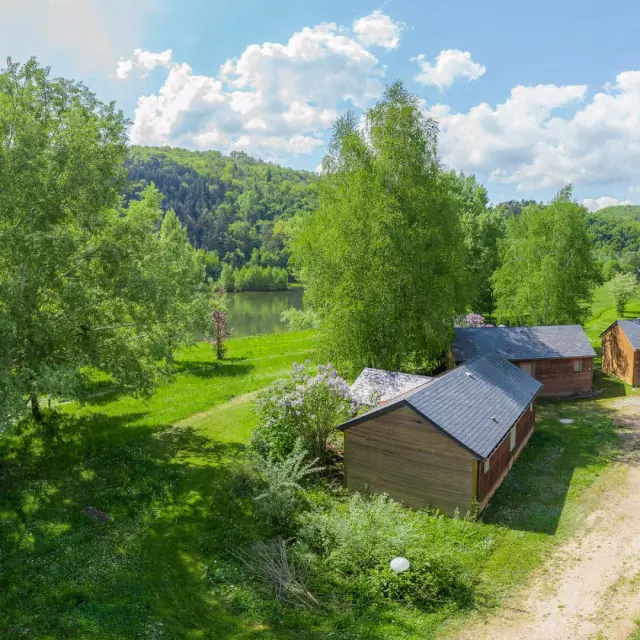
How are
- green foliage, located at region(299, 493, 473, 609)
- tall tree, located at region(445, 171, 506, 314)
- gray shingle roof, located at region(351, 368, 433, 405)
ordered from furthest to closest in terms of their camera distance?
tall tree, located at region(445, 171, 506, 314)
gray shingle roof, located at region(351, 368, 433, 405)
green foliage, located at region(299, 493, 473, 609)

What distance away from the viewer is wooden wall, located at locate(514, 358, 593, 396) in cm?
2995

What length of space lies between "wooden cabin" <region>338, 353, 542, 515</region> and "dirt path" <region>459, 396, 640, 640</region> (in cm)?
303

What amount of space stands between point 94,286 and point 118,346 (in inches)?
98.2

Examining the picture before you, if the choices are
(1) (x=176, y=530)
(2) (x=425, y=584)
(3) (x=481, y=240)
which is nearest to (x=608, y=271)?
(3) (x=481, y=240)

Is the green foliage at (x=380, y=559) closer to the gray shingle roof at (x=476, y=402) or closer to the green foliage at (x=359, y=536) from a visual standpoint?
the green foliage at (x=359, y=536)

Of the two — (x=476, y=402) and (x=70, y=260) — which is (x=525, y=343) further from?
(x=70, y=260)

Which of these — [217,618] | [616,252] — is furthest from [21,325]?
[616,252]

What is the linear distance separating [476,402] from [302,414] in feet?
20.8

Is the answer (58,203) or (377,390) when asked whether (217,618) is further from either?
(58,203)

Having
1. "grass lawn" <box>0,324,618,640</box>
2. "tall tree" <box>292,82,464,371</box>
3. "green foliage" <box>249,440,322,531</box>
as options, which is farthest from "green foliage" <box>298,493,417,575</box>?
"tall tree" <box>292,82,464,371</box>

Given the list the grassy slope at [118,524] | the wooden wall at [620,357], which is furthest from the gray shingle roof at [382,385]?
the wooden wall at [620,357]

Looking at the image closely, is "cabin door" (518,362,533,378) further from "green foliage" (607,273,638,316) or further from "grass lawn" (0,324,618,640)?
"green foliage" (607,273,638,316)

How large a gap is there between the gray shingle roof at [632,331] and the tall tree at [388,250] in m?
13.4

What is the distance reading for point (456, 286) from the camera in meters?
28.0
